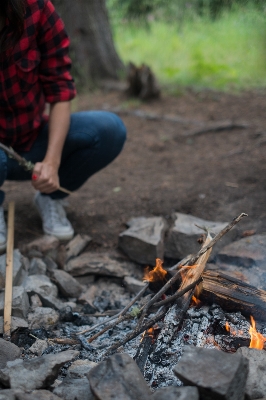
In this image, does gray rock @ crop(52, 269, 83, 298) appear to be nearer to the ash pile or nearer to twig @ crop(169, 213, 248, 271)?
the ash pile

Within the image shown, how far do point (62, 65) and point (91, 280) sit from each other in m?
1.18

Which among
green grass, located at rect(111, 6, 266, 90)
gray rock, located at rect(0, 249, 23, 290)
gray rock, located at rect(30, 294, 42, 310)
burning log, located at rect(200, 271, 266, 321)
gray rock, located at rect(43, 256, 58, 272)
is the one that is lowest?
green grass, located at rect(111, 6, 266, 90)

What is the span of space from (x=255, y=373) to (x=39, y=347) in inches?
33.7

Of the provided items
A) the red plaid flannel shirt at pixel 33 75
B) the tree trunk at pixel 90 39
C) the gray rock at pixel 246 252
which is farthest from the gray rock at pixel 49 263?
the tree trunk at pixel 90 39

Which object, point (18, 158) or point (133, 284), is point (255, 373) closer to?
point (133, 284)

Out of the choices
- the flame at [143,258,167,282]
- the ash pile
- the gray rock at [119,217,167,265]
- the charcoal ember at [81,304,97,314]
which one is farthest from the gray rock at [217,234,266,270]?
the charcoal ember at [81,304,97,314]

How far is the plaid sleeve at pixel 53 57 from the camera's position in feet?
7.72

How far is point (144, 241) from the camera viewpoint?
2.68 meters

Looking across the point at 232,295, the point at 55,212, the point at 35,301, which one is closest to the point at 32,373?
the point at 35,301

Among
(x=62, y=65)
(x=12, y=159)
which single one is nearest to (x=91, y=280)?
(x=12, y=159)

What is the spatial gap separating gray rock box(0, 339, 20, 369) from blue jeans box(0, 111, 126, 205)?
101 cm

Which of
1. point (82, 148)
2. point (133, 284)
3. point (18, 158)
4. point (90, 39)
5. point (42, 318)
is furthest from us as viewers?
point (90, 39)

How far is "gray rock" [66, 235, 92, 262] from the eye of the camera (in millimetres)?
2803

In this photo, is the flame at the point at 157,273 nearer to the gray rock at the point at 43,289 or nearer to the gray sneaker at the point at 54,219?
the gray rock at the point at 43,289
